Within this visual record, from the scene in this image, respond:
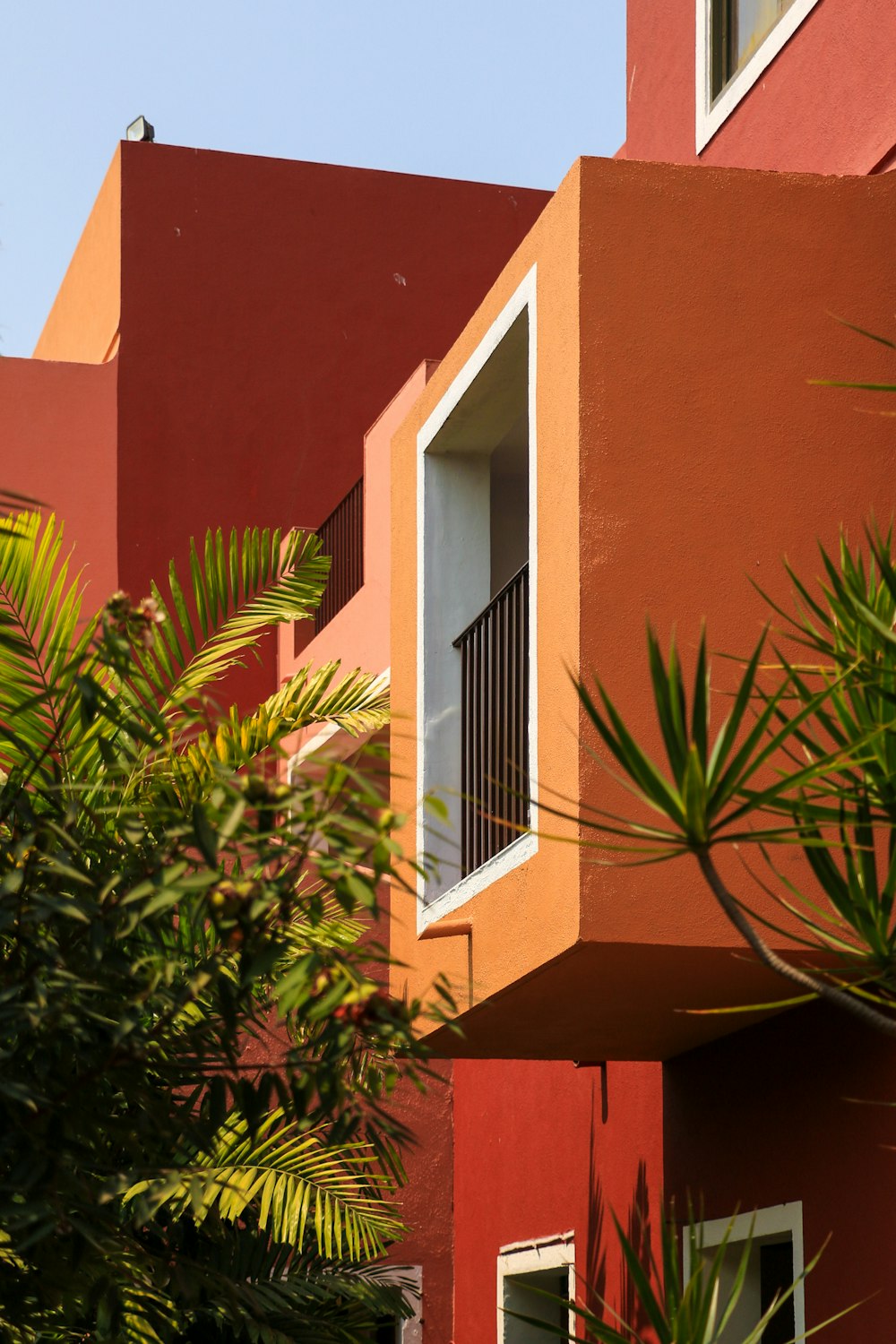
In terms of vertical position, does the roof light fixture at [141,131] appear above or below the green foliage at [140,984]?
above

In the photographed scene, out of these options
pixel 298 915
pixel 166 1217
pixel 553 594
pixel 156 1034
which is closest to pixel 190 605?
pixel 298 915

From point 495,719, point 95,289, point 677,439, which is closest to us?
point 677,439

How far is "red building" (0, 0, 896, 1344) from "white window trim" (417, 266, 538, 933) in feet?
0.07

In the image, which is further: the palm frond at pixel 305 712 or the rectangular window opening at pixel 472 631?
the palm frond at pixel 305 712

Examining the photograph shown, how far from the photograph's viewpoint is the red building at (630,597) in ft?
18.9

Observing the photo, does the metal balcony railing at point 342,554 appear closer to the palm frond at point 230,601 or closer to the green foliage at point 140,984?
→ the palm frond at point 230,601

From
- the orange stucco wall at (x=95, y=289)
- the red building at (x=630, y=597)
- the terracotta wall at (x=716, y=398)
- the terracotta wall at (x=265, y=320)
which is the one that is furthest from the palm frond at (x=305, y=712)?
the orange stucco wall at (x=95, y=289)

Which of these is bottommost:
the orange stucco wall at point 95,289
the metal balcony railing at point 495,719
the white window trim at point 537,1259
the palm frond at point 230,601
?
the white window trim at point 537,1259

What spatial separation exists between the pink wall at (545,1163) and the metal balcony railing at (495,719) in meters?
1.57

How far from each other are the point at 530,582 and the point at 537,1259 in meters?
4.68

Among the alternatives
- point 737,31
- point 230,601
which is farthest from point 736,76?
point 230,601

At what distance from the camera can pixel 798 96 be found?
734cm

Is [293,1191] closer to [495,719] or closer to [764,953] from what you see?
[495,719]

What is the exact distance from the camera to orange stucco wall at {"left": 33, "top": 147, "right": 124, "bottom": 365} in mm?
15242
